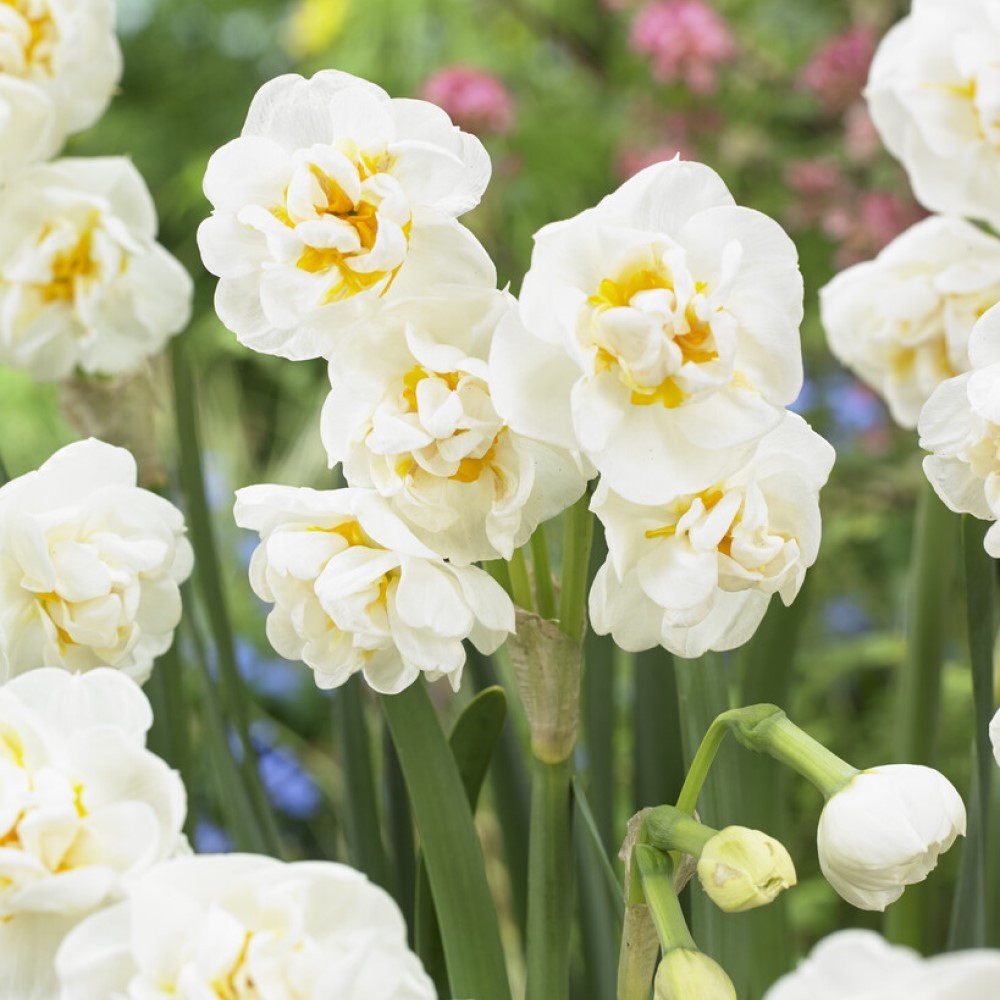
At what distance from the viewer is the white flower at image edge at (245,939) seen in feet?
0.93

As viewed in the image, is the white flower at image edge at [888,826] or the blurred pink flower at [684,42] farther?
the blurred pink flower at [684,42]

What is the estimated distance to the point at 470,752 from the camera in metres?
0.50

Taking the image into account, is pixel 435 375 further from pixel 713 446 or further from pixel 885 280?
pixel 885 280

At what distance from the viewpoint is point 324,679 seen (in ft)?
1.26

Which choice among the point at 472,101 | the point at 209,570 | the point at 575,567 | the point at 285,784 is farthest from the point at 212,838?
the point at 472,101

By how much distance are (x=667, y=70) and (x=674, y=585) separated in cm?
147

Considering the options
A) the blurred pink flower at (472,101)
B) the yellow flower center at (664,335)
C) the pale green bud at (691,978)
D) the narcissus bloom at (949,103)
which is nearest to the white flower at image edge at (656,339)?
the yellow flower center at (664,335)

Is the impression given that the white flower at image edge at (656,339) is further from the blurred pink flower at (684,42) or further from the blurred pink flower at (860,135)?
the blurred pink flower at (684,42)

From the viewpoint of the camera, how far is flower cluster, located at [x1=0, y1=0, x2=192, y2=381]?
1.88 feet

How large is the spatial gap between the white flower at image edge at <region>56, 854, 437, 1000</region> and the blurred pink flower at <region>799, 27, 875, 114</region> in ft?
4.97

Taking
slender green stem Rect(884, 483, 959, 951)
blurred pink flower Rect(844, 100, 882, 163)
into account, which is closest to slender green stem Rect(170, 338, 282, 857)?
slender green stem Rect(884, 483, 959, 951)

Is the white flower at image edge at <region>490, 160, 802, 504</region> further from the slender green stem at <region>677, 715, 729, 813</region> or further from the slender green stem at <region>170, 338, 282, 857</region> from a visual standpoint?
the slender green stem at <region>170, 338, 282, 857</region>

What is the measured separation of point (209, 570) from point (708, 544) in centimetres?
33

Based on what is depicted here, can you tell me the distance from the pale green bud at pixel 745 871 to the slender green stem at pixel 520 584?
0.35ft
